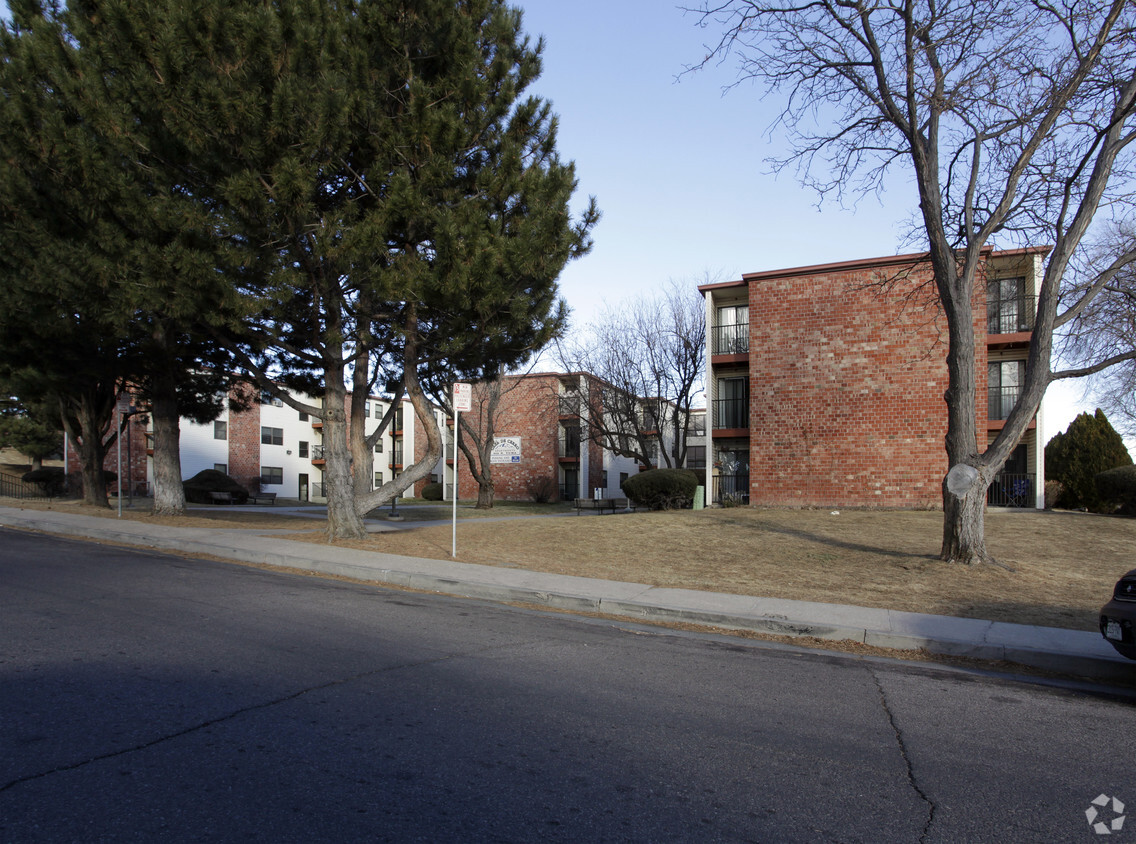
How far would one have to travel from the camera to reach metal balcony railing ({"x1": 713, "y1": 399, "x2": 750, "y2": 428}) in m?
26.5

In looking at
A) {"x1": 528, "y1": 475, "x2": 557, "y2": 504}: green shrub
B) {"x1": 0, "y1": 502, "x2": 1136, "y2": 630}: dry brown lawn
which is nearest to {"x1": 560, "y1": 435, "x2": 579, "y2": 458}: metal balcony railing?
{"x1": 528, "y1": 475, "x2": 557, "y2": 504}: green shrub

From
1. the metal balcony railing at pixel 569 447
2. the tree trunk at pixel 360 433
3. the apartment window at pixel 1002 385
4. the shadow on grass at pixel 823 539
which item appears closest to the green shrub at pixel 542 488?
the metal balcony railing at pixel 569 447

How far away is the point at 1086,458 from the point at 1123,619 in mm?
22519

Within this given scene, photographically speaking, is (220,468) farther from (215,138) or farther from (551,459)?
(215,138)

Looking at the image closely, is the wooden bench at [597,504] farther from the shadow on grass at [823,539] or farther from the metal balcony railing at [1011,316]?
the metal balcony railing at [1011,316]

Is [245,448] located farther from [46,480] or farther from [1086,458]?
[1086,458]

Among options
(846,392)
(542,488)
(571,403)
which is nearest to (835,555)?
(846,392)

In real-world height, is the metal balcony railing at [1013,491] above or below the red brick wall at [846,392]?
below

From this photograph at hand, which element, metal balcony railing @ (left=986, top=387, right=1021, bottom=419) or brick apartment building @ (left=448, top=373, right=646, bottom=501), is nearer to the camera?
metal balcony railing @ (left=986, top=387, right=1021, bottom=419)

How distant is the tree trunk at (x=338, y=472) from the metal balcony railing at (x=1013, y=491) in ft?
63.4

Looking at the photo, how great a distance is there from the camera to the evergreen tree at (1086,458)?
24.0 meters

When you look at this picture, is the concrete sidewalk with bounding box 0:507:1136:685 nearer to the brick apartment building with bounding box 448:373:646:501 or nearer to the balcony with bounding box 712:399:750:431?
the balcony with bounding box 712:399:750:431

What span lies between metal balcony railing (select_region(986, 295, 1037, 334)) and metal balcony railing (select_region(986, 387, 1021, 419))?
1.92 metres

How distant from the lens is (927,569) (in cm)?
1148
